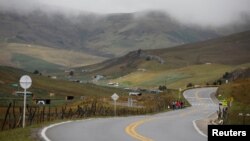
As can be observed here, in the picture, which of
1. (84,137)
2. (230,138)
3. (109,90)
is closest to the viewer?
(230,138)

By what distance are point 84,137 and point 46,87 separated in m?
115

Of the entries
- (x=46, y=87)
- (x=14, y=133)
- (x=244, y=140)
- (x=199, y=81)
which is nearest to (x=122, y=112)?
(x=14, y=133)

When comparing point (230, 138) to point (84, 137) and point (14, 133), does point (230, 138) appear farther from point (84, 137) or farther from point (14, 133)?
point (14, 133)

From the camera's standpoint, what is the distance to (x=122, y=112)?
6044 centimetres

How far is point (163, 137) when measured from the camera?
83.3ft

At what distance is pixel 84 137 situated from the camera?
81.1ft

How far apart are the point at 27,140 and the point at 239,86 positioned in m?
71.8

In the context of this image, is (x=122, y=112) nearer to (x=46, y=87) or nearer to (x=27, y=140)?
(x=27, y=140)

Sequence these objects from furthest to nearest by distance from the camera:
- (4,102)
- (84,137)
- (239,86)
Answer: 1. (239,86)
2. (4,102)
3. (84,137)

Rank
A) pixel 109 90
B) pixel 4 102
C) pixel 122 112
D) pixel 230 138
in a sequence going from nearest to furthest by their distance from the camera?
pixel 230 138 → pixel 122 112 → pixel 4 102 → pixel 109 90

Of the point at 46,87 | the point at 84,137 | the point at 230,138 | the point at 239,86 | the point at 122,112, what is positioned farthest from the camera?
the point at 46,87

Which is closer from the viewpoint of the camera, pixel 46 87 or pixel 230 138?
pixel 230 138

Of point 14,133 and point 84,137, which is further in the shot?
point 14,133

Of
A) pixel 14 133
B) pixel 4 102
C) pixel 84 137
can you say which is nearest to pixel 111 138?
pixel 84 137
